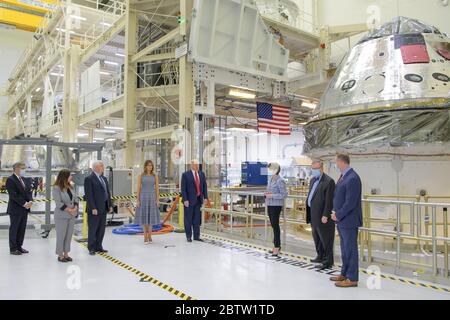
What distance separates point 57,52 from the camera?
58.6 ft

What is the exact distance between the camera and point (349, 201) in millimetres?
4246

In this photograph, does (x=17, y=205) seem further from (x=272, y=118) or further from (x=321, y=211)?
(x=272, y=118)

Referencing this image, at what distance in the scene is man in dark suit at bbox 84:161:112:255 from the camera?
20.7 ft

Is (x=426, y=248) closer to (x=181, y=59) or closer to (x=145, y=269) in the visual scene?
(x=145, y=269)

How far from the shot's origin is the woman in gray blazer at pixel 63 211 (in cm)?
581

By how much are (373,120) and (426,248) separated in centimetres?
249

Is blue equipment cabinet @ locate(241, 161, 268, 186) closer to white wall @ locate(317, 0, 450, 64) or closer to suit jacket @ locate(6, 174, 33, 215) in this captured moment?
white wall @ locate(317, 0, 450, 64)

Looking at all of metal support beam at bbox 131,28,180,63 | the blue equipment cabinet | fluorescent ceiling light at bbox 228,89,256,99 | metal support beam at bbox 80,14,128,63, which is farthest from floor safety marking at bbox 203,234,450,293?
metal support beam at bbox 80,14,128,63

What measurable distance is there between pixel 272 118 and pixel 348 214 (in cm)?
981

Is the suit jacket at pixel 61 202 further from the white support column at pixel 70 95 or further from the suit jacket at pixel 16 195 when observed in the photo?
the white support column at pixel 70 95

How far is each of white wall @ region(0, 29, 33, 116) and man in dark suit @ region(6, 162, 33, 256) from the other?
29411 mm

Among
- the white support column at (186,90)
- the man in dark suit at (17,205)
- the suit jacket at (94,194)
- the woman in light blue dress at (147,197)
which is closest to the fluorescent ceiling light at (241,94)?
the white support column at (186,90)

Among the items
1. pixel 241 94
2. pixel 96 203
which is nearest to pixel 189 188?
pixel 96 203
